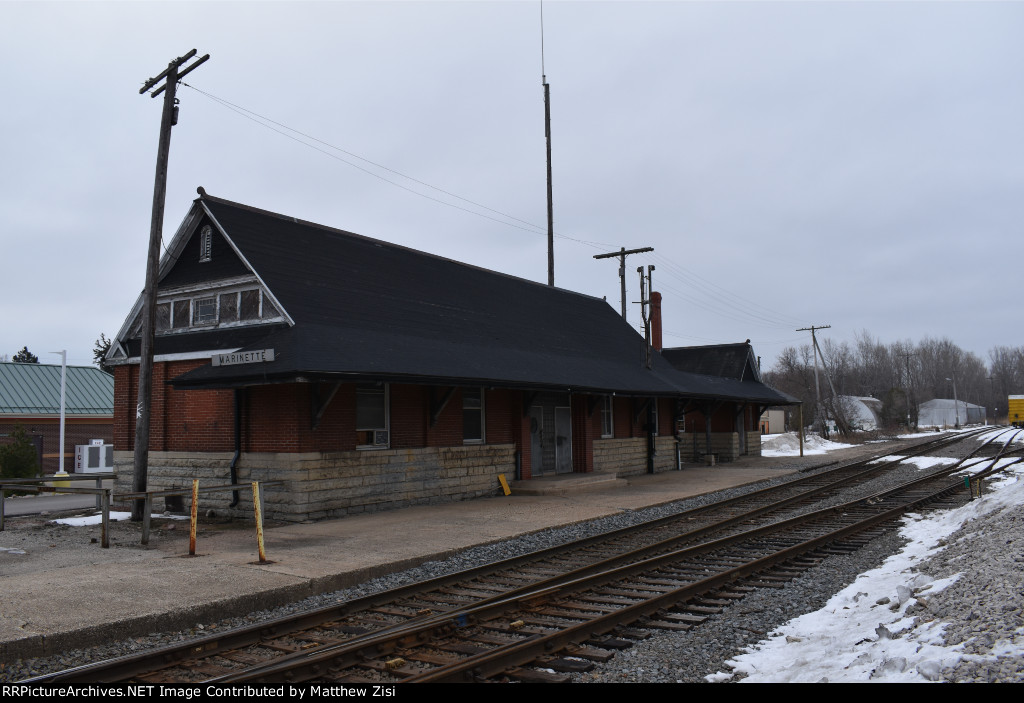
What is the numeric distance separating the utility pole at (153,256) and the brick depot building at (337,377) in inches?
34.7

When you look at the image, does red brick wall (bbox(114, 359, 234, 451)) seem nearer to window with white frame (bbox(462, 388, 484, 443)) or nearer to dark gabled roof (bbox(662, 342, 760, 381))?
window with white frame (bbox(462, 388, 484, 443))

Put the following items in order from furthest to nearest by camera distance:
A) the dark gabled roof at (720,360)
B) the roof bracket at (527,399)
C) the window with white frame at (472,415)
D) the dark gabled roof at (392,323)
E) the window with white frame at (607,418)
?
the dark gabled roof at (720,360) < the window with white frame at (607,418) < the roof bracket at (527,399) < the window with white frame at (472,415) < the dark gabled roof at (392,323)

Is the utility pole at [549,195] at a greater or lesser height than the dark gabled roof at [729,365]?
greater

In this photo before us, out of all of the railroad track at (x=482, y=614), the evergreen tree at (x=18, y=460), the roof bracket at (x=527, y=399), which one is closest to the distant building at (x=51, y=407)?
the evergreen tree at (x=18, y=460)

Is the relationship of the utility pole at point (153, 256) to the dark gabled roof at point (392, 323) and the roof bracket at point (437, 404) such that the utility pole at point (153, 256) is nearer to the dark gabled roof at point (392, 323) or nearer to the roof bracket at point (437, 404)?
the dark gabled roof at point (392, 323)

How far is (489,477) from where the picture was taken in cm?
1858

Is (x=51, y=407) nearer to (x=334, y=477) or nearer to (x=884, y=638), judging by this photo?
(x=334, y=477)

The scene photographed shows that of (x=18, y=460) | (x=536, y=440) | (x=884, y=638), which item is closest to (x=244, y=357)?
(x=536, y=440)

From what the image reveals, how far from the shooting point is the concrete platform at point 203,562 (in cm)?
707

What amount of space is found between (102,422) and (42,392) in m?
2.69

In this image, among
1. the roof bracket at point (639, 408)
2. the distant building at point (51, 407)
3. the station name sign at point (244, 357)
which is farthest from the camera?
the distant building at point (51, 407)

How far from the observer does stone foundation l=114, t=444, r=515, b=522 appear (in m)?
14.1

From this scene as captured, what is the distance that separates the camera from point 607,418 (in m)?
24.5
